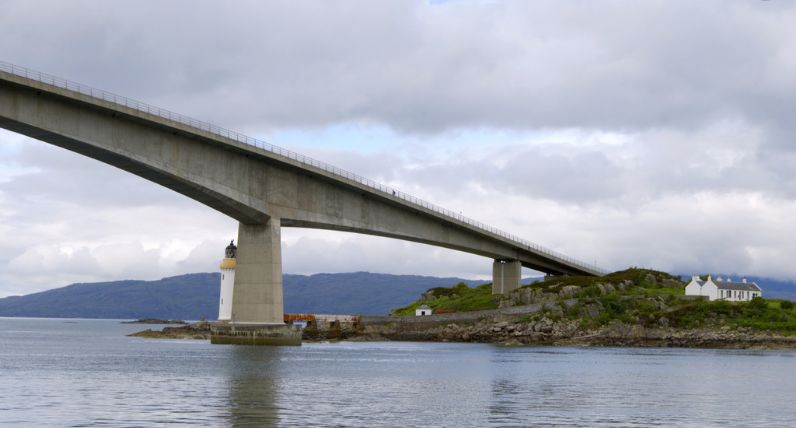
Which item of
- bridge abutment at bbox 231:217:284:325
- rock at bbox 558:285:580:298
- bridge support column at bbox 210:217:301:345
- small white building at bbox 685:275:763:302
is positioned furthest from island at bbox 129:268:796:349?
bridge abutment at bbox 231:217:284:325

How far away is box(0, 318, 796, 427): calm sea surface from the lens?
38.6 m

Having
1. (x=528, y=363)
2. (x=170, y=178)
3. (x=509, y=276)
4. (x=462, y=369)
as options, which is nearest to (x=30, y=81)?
(x=170, y=178)

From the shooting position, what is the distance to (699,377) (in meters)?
64.7

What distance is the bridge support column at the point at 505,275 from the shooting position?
143375mm

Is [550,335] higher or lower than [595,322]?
lower

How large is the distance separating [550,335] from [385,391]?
7169 centimetres

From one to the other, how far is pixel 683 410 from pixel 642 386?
12872 mm

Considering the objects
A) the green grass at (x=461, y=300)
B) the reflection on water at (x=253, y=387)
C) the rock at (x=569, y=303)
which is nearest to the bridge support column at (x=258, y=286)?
the reflection on water at (x=253, y=387)

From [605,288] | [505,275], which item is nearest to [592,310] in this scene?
[605,288]

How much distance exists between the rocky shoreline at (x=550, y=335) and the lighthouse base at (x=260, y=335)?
1196 inches

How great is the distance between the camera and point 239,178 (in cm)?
8462

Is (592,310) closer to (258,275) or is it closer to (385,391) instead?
(258,275)

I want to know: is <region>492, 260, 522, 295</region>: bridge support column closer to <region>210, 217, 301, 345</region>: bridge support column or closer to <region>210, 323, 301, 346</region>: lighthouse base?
<region>210, 323, 301, 346</region>: lighthouse base

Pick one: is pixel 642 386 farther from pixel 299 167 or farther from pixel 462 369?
pixel 299 167
